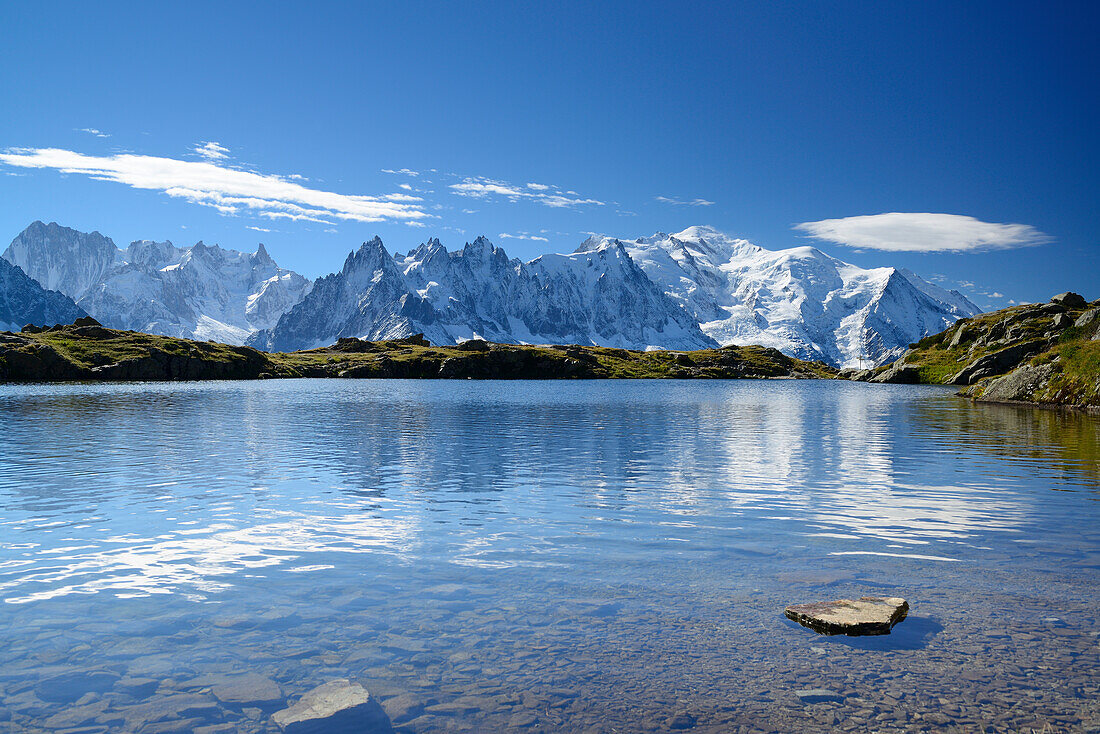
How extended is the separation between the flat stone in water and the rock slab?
31.4ft

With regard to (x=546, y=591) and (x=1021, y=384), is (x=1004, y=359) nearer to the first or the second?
(x=1021, y=384)

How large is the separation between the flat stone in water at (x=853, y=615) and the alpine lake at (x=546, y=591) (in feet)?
1.07

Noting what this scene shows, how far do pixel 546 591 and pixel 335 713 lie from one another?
740 centimetres

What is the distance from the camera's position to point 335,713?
12.0 m

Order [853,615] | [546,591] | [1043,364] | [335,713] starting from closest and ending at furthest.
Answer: [335,713] → [853,615] → [546,591] → [1043,364]

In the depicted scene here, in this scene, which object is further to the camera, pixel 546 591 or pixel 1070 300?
pixel 1070 300

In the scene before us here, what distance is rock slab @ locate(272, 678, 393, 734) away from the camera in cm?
1150

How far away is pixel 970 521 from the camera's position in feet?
89.8

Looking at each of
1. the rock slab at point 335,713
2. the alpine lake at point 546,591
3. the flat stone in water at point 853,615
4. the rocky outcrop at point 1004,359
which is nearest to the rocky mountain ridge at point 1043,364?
the rocky outcrop at point 1004,359

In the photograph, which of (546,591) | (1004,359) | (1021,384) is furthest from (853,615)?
(1004,359)

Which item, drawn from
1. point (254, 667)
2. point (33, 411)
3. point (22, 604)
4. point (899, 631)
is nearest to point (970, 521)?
point (899, 631)

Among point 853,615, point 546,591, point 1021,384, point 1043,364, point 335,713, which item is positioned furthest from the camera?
point 1021,384

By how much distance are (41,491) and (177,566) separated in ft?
57.9

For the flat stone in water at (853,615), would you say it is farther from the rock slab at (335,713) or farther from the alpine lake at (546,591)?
the rock slab at (335,713)
